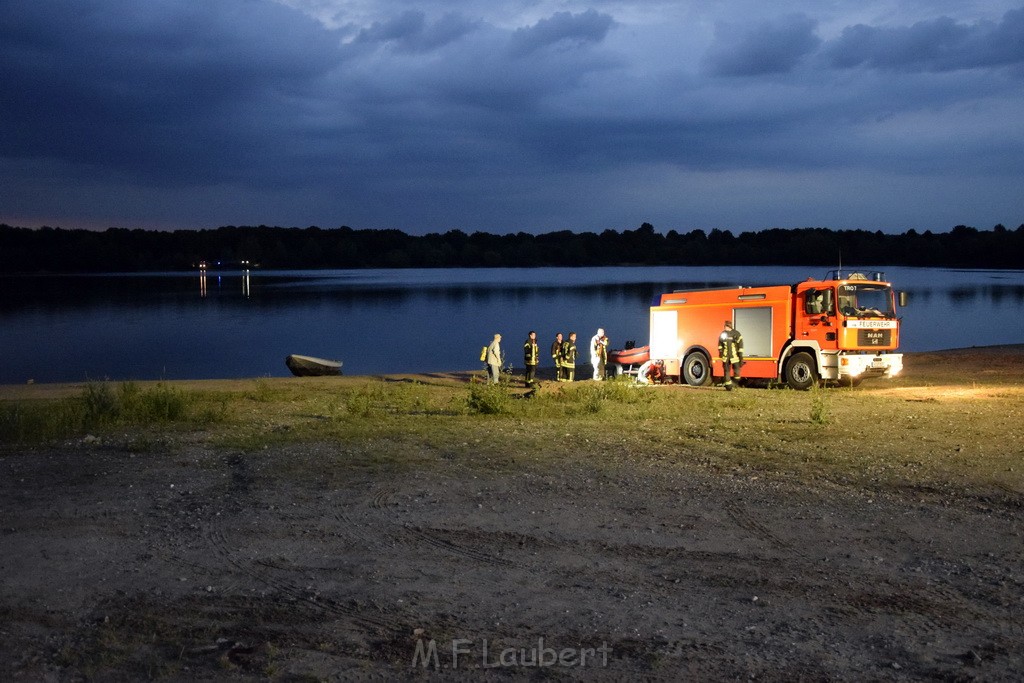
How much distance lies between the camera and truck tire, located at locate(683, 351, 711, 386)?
80.1 feet

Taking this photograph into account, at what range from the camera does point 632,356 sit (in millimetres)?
26781

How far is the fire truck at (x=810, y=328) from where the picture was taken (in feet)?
69.7

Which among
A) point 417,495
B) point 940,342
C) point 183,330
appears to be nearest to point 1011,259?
point 940,342

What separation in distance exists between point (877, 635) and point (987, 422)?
413 inches

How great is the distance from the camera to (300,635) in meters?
6.00

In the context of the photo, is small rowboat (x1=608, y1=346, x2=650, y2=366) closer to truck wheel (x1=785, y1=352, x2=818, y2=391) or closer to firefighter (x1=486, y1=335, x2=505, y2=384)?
firefighter (x1=486, y1=335, x2=505, y2=384)

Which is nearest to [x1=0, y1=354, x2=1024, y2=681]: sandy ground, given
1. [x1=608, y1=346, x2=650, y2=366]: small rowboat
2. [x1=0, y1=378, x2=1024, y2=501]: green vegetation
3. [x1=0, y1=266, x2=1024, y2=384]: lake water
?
[x1=0, y1=378, x2=1024, y2=501]: green vegetation

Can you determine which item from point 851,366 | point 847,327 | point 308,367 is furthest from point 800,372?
point 308,367

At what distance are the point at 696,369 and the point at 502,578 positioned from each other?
18274mm

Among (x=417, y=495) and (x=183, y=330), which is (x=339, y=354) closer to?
(x=183, y=330)

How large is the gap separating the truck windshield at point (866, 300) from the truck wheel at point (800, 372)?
1359 millimetres

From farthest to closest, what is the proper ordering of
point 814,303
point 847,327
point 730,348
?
point 730,348
point 814,303
point 847,327

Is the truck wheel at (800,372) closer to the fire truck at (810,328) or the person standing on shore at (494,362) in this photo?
the fire truck at (810,328)

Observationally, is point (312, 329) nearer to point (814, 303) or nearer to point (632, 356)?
point (632, 356)
